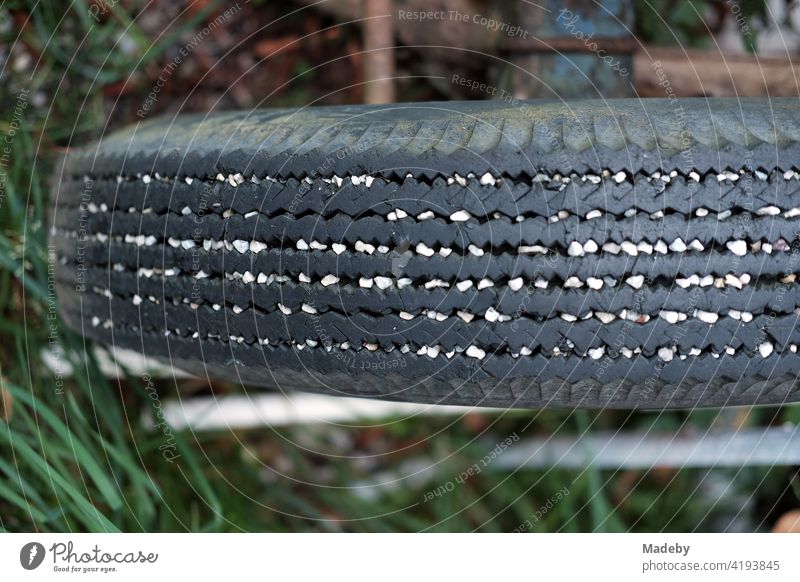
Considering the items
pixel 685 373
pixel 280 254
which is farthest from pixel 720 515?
pixel 280 254

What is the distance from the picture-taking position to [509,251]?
0.40m

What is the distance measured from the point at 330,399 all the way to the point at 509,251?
63 cm

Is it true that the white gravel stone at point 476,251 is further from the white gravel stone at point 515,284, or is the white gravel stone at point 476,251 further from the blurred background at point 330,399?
the blurred background at point 330,399

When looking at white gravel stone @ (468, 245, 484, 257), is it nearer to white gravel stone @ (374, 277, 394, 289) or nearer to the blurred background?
white gravel stone @ (374, 277, 394, 289)

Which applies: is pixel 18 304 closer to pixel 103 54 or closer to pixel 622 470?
pixel 103 54

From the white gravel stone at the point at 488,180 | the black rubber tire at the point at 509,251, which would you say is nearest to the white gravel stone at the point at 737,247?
the black rubber tire at the point at 509,251

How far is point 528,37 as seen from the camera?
0.81 metres

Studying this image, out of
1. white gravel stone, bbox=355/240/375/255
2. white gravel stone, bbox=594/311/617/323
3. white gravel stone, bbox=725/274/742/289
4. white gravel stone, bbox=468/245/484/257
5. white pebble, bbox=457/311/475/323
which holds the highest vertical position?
white gravel stone, bbox=355/240/375/255

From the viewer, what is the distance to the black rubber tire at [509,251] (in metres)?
0.39

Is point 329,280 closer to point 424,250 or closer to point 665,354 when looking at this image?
point 424,250
